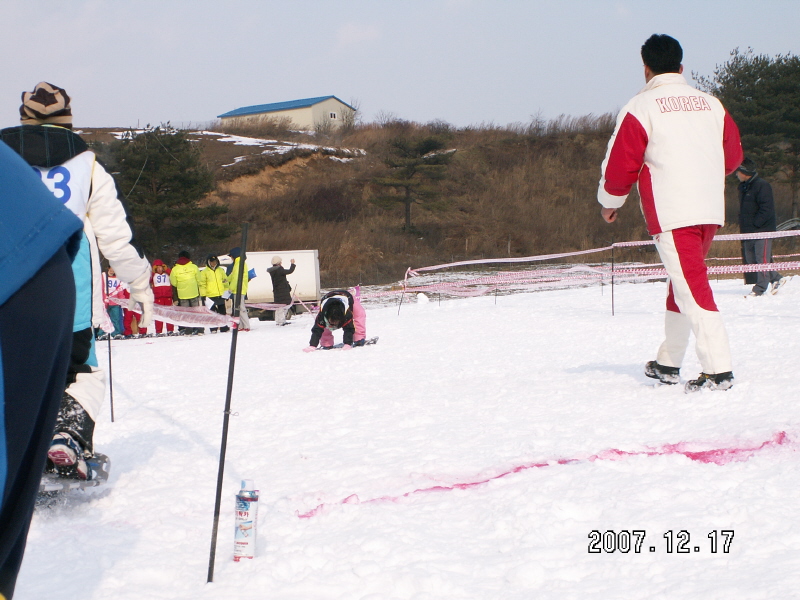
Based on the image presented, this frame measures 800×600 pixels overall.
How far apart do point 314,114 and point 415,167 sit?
3260 cm

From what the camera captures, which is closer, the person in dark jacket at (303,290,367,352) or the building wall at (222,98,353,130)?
the person in dark jacket at (303,290,367,352)

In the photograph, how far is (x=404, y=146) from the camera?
1524 inches

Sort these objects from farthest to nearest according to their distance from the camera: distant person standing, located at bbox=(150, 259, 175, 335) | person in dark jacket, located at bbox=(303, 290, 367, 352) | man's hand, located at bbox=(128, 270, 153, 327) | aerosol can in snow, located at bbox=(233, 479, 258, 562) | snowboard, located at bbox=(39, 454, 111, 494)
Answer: distant person standing, located at bbox=(150, 259, 175, 335) → person in dark jacket, located at bbox=(303, 290, 367, 352) → man's hand, located at bbox=(128, 270, 153, 327) → snowboard, located at bbox=(39, 454, 111, 494) → aerosol can in snow, located at bbox=(233, 479, 258, 562)

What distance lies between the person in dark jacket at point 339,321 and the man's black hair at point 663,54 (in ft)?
17.0

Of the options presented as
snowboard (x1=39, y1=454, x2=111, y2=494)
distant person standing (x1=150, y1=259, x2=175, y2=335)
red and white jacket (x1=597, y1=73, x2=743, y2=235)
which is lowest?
snowboard (x1=39, y1=454, x2=111, y2=494)

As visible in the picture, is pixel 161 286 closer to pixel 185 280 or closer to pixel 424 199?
pixel 185 280

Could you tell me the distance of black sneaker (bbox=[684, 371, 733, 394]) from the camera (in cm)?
434

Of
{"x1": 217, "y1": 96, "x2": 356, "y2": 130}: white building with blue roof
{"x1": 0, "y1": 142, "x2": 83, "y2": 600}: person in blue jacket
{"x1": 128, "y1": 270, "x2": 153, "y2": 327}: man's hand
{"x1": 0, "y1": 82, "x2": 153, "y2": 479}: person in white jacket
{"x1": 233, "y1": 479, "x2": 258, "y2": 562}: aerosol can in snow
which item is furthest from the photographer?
{"x1": 217, "y1": 96, "x2": 356, "y2": 130}: white building with blue roof

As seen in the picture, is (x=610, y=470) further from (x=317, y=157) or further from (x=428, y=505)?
(x=317, y=157)

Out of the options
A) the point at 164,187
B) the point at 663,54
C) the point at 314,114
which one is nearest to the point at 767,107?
the point at 164,187

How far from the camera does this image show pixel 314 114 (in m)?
68.4

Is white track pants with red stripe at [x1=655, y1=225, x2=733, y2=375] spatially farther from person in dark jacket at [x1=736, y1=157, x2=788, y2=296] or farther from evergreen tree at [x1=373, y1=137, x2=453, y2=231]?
evergreen tree at [x1=373, y1=137, x2=453, y2=231]

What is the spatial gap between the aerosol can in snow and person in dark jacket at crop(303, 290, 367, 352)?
247 inches
